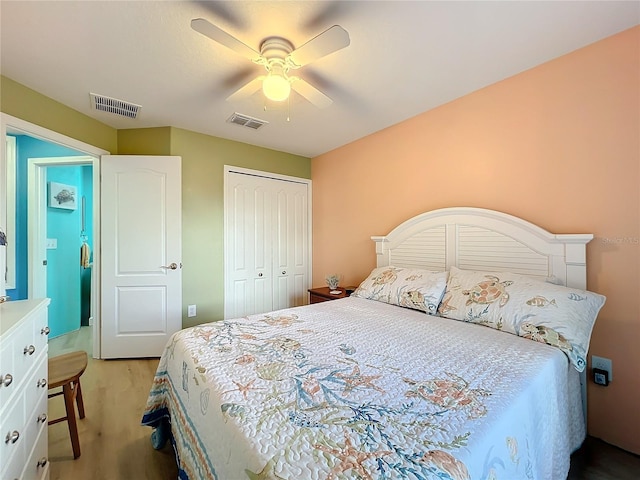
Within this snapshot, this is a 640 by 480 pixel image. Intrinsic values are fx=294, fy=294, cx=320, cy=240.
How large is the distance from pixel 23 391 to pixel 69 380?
53 cm

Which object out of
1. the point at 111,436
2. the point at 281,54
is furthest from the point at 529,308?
the point at 111,436

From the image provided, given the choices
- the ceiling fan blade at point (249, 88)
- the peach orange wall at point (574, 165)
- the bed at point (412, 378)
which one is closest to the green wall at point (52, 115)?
the ceiling fan blade at point (249, 88)

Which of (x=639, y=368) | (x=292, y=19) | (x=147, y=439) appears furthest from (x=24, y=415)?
(x=639, y=368)

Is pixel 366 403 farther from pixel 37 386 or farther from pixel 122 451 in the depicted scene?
pixel 122 451

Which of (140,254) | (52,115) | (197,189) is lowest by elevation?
(140,254)

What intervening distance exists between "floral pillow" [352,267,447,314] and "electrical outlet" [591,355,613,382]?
0.89m

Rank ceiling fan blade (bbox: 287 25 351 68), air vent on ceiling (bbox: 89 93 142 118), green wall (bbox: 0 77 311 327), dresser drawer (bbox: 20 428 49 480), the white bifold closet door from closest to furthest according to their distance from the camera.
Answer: dresser drawer (bbox: 20 428 49 480)
ceiling fan blade (bbox: 287 25 351 68)
air vent on ceiling (bbox: 89 93 142 118)
green wall (bbox: 0 77 311 327)
the white bifold closet door

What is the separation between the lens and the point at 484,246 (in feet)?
7.13

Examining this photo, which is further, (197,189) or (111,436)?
(197,189)

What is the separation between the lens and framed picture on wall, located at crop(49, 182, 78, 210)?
3387mm

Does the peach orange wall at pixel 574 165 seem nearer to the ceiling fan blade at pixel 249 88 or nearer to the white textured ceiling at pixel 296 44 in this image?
the white textured ceiling at pixel 296 44

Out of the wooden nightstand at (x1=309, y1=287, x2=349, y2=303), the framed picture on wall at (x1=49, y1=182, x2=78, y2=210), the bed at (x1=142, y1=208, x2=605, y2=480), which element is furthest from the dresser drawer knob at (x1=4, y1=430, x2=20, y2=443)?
the framed picture on wall at (x1=49, y1=182, x2=78, y2=210)

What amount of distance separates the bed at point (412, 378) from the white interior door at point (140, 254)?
1444 millimetres

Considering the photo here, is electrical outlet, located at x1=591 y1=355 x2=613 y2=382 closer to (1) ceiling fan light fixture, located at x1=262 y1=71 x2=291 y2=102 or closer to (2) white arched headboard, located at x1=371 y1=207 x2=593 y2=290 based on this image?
(2) white arched headboard, located at x1=371 y1=207 x2=593 y2=290
